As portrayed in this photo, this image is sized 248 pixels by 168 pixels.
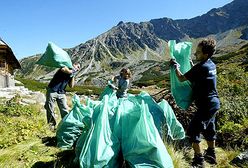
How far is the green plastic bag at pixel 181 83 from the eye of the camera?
5.62 m

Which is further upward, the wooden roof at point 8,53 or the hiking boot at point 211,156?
the wooden roof at point 8,53

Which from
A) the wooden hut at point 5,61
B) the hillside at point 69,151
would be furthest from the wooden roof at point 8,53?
the hillside at point 69,151

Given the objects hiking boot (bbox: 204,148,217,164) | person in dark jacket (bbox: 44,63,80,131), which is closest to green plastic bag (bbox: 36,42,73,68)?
person in dark jacket (bbox: 44,63,80,131)

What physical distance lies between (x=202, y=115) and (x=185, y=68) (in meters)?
0.99

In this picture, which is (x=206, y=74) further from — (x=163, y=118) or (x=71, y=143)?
(x=71, y=143)

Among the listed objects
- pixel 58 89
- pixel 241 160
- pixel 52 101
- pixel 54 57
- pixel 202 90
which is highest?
pixel 54 57

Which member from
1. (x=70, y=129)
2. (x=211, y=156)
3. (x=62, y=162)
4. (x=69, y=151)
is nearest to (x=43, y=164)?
(x=62, y=162)

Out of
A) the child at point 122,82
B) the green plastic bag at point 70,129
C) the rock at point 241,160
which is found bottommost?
the rock at point 241,160

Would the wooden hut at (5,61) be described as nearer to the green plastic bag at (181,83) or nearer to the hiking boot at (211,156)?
the green plastic bag at (181,83)

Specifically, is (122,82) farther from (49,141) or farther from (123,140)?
(123,140)

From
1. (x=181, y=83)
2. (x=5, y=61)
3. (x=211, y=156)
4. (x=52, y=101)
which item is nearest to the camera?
(x=211, y=156)

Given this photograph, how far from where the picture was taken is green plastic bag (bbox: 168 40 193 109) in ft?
18.4

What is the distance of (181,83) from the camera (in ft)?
18.5

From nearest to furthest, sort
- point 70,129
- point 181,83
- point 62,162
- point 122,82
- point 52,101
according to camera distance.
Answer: point 62,162 < point 181,83 < point 70,129 < point 52,101 < point 122,82
